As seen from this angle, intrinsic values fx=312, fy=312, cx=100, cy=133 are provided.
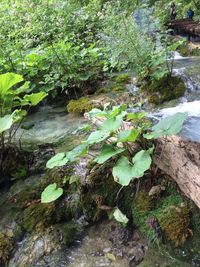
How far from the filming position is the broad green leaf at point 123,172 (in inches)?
90.8

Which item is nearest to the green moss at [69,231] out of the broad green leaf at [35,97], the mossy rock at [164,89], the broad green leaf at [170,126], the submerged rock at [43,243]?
the submerged rock at [43,243]

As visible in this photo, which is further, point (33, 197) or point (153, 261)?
point (33, 197)

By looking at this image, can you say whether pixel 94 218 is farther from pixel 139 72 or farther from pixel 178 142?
pixel 139 72

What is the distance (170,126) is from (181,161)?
1.07 ft

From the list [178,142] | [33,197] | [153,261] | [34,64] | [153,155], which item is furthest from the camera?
[34,64]

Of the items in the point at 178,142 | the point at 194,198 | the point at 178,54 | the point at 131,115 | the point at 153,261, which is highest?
the point at 131,115

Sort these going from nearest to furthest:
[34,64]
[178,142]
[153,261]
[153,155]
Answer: [153,261]
[178,142]
[153,155]
[34,64]

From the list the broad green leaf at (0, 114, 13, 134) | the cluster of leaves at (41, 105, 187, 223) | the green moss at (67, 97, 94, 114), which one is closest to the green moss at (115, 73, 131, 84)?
the green moss at (67, 97, 94, 114)

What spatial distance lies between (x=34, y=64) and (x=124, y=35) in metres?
1.92

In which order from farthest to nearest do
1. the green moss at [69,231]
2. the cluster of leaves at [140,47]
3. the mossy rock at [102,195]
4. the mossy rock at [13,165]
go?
the cluster of leaves at [140,47] < the mossy rock at [13,165] < the mossy rock at [102,195] < the green moss at [69,231]

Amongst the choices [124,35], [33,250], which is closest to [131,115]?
[33,250]

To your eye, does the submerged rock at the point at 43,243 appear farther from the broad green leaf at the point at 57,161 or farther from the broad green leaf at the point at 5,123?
the broad green leaf at the point at 5,123

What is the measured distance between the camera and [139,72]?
5578mm

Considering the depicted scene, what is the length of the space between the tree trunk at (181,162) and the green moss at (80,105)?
9.14 ft
